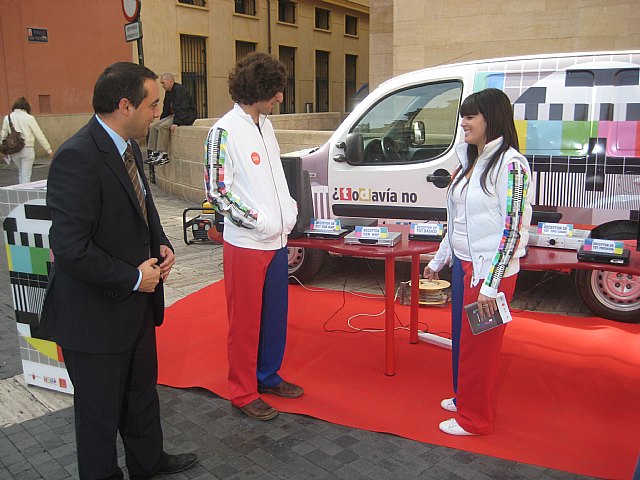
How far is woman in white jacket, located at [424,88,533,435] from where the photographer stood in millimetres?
3186

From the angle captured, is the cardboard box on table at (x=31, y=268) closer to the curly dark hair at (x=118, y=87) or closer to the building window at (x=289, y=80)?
the curly dark hair at (x=118, y=87)

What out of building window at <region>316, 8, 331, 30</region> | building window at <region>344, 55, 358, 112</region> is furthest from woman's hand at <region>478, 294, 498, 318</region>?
building window at <region>344, 55, 358, 112</region>

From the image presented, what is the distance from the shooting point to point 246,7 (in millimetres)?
25031

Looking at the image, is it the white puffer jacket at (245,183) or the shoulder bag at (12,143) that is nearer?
the white puffer jacket at (245,183)

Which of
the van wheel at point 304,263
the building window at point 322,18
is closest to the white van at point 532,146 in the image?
the van wheel at point 304,263

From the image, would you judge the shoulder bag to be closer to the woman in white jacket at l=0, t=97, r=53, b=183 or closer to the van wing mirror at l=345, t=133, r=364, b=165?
the woman in white jacket at l=0, t=97, r=53, b=183

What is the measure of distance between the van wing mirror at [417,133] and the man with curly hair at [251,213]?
247cm

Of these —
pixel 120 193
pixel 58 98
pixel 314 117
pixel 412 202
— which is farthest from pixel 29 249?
pixel 58 98

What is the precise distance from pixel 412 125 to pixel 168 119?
6.99 m

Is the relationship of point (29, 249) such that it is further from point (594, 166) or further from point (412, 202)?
point (594, 166)

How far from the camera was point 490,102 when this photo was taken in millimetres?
3252

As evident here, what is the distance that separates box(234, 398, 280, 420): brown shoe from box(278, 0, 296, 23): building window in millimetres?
25049

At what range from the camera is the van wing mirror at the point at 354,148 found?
19.9 feet

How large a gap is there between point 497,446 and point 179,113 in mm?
9758
